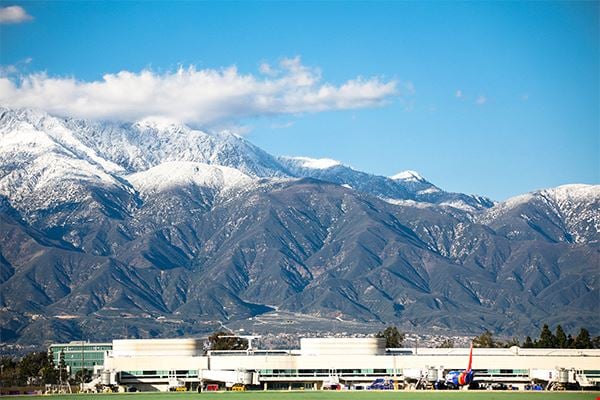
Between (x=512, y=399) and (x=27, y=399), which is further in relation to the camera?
(x=27, y=399)

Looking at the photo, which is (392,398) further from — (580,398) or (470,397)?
(580,398)

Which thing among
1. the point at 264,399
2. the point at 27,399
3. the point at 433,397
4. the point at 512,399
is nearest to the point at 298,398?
the point at 264,399

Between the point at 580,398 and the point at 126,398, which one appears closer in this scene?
the point at 580,398

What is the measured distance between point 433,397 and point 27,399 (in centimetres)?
5534

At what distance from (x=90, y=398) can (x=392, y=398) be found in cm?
→ 4326

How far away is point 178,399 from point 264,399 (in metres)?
13.4

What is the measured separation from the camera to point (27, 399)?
176 metres

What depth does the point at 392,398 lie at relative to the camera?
15900 cm

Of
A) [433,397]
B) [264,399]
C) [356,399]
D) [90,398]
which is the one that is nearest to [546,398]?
[433,397]

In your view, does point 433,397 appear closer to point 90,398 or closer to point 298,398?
point 298,398

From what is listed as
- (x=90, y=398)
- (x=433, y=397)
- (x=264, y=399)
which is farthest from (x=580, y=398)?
(x=90, y=398)

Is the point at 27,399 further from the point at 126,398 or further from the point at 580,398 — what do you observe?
the point at 580,398

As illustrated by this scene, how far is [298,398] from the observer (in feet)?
534

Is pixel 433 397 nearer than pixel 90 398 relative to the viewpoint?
Yes
